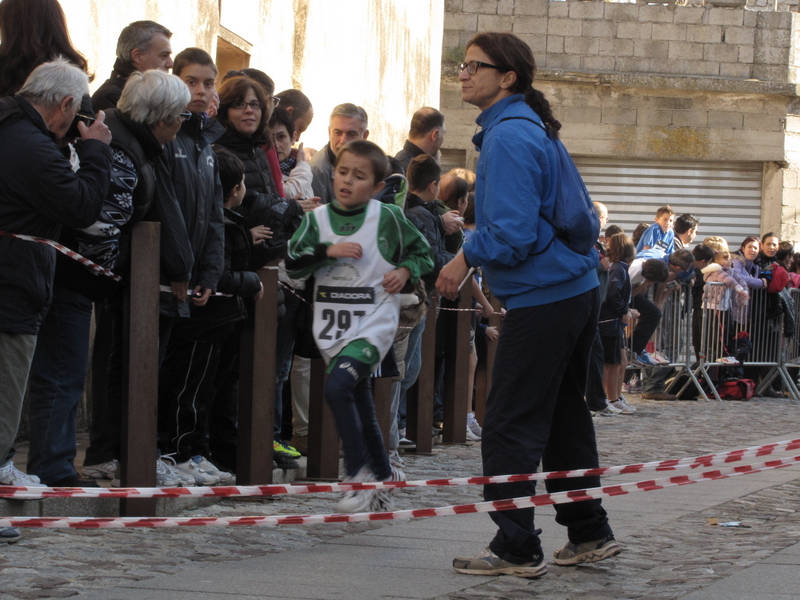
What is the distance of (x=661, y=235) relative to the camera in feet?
51.7

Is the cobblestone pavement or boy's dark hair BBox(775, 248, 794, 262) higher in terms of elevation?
boy's dark hair BBox(775, 248, 794, 262)

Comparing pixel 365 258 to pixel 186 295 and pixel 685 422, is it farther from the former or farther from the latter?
pixel 685 422

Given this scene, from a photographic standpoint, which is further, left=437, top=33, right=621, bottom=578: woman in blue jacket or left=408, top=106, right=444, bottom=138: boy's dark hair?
left=408, top=106, right=444, bottom=138: boy's dark hair

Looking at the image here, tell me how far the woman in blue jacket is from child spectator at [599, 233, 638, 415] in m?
7.88

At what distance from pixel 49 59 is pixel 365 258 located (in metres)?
1.63

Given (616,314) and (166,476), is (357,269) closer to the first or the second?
(166,476)

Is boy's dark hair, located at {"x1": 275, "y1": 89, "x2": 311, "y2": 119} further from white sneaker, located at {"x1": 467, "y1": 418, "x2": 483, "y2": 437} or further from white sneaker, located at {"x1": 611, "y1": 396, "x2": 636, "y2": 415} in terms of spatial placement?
white sneaker, located at {"x1": 611, "y1": 396, "x2": 636, "y2": 415}

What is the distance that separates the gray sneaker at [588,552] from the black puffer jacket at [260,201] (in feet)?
7.65

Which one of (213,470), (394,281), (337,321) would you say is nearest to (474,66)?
(394,281)

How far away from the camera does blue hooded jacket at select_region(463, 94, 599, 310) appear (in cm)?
434

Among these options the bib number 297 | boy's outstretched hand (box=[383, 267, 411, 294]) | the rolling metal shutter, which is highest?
the rolling metal shutter

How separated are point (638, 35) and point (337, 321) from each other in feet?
65.7

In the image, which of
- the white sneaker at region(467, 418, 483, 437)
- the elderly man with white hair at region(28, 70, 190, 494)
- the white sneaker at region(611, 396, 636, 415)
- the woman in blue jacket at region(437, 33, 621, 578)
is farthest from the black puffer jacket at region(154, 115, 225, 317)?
the white sneaker at region(611, 396, 636, 415)

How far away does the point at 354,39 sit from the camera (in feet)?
46.6
